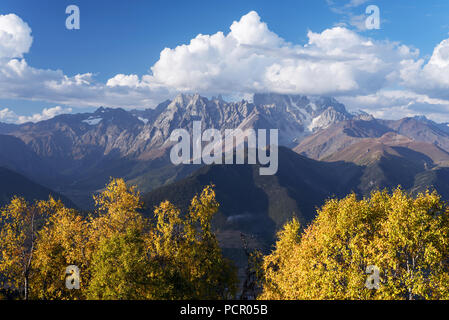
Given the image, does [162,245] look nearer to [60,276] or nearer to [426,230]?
[60,276]

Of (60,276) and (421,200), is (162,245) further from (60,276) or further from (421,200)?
(421,200)

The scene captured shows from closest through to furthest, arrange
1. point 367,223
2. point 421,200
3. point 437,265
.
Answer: point 437,265, point 421,200, point 367,223

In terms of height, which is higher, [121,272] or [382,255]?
[382,255]

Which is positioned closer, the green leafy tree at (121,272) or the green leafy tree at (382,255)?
the green leafy tree at (382,255)

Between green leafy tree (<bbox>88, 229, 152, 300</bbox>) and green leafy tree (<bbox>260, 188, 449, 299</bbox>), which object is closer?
green leafy tree (<bbox>260, 188, 449, 299</bbox>)
